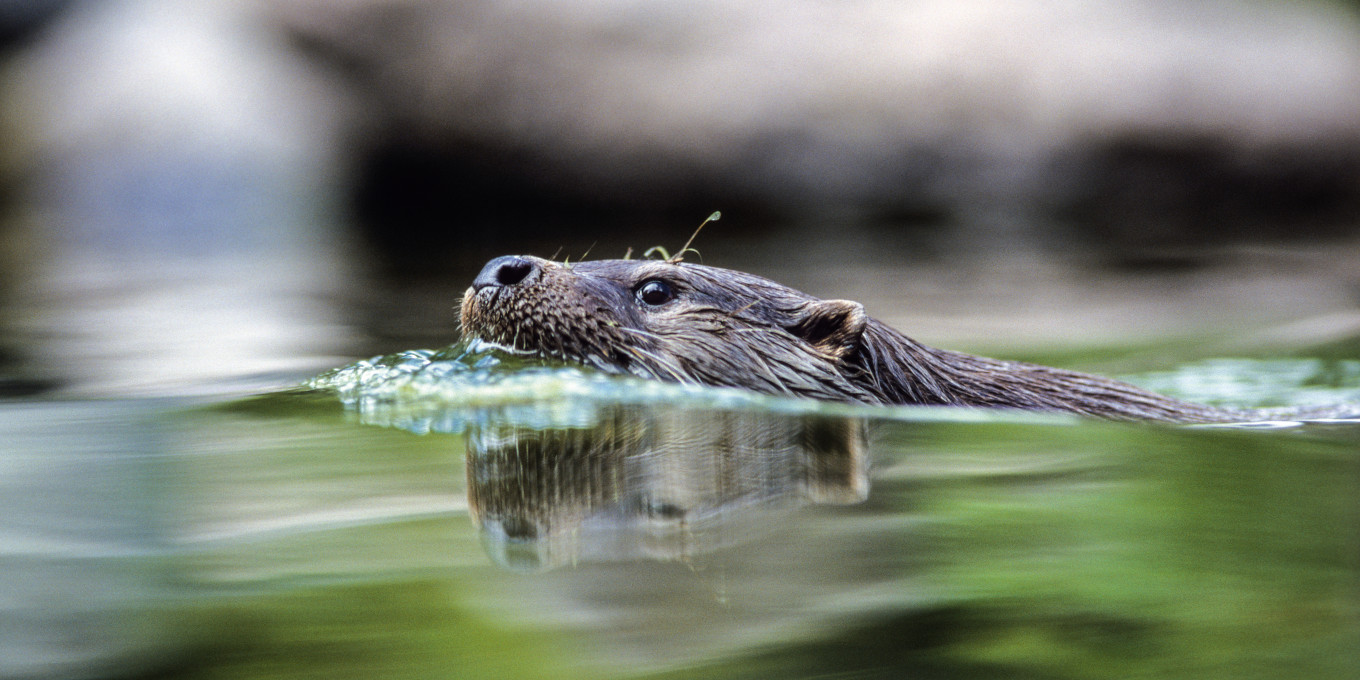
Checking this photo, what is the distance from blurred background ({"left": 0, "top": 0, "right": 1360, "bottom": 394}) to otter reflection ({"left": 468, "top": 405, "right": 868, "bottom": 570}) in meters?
7.39

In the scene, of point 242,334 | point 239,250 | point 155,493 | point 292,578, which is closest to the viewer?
point 292,578

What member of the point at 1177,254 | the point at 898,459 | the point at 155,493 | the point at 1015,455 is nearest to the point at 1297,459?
the point at 1015,455

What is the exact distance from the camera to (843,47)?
12.5 meters

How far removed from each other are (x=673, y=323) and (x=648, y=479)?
1464 mm

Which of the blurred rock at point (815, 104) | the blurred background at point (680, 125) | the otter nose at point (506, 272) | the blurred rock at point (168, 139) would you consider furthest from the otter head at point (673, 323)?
the blurred rock at point (815, 104)

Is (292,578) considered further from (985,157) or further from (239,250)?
(985,157)

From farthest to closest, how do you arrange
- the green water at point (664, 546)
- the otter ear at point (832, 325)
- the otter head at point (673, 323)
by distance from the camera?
the otter ear at point (832, 325) → the otter head at point (673, 323) → the green water at point (664, 546)

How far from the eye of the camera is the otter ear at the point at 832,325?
13.3 feet

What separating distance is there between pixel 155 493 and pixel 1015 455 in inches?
81.7

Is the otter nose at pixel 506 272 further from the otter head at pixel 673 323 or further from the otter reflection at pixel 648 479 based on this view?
the otter reflection at pixel 648 479

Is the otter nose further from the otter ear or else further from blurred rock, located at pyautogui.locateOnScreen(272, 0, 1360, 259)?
blurred rock, located at pyautogui.locateOnScreen(272, 0, 1360, 259)

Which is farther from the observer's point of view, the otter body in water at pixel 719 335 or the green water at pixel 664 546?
the otter body in water at pixel 719 335

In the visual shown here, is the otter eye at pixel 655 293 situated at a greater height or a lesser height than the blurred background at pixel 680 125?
lesser

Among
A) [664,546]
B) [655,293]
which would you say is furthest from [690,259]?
[664,546]
